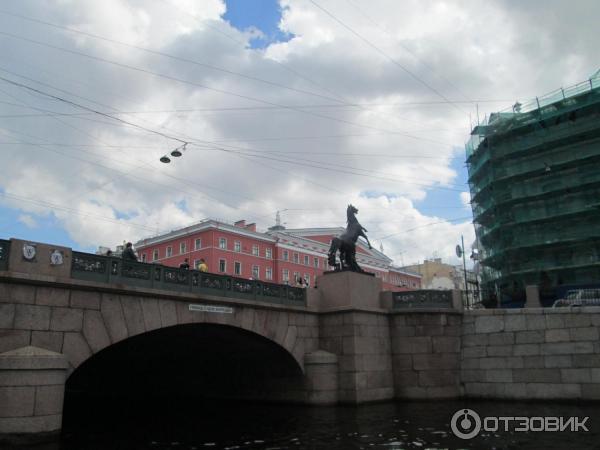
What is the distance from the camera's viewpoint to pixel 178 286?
1402cm

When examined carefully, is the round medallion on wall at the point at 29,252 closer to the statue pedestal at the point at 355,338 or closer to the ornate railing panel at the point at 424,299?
the statue pedestal at the point at 355,338

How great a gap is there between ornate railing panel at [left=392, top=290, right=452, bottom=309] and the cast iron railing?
3.80m

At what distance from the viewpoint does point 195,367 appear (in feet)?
71.2

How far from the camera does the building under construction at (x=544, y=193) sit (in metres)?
30.0

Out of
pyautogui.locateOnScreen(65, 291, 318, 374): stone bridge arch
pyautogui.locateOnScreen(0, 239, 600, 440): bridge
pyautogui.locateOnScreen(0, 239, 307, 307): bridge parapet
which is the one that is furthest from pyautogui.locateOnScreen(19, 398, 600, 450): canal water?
pyautogui.locateOnScreen(0, 239, 307, 307): bridge parapet

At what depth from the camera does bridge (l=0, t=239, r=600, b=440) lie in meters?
13.2

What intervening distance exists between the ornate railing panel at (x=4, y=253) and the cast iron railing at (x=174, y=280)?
1.41 m

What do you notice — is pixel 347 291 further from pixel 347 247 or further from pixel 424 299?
pixel 424 299

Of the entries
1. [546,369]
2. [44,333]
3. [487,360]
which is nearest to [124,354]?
[44,333]

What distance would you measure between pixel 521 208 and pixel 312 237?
3116 cm

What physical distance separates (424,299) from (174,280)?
31.4 ft

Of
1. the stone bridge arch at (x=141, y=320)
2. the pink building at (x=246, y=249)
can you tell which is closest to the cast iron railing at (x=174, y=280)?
the stone bridge arch at (x=141, y=320)

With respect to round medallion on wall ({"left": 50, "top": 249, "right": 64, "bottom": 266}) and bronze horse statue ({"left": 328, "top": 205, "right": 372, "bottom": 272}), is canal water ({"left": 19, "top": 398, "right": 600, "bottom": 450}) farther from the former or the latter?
bronze horse statue ({"left": 328, "top": 205, "right": 372, "bottom": 272})

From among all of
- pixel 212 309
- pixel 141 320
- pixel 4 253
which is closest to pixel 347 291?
pixel 212 309
